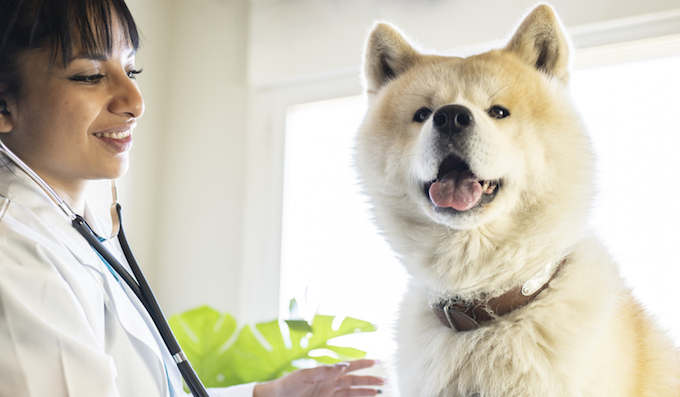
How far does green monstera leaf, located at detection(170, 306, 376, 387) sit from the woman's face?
38.2 inches

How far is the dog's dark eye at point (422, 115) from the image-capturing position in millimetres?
947

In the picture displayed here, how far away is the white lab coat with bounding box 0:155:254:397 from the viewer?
0.67m

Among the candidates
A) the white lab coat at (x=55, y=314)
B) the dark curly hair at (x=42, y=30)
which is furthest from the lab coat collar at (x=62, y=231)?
the dark curly hair at (x=42, y=30)

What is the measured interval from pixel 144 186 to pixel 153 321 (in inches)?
61.6

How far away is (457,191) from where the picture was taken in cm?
83

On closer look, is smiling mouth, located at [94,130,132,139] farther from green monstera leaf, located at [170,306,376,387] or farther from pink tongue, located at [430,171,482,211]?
green monstera leaf, located at [170,306,376,387]

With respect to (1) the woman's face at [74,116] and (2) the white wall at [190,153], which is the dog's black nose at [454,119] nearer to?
(1) the woman's face at [74,116]

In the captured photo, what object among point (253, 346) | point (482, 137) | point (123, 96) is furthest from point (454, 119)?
point (253, 346)

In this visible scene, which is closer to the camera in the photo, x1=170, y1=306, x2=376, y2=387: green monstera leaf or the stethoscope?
the stethoscope

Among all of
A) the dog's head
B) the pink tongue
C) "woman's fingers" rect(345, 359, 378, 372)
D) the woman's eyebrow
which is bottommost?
"woman's fingers" rect(345, 359, 378, 372)

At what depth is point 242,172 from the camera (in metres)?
2.37

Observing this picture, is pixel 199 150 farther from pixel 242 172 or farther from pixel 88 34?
pixel 88 34

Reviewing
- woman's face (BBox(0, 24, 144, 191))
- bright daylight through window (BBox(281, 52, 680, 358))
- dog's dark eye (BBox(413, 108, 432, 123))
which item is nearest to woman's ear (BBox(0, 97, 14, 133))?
woman's face (BBox(0, 24, 144, 191))

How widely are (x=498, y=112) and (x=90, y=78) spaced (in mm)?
789
